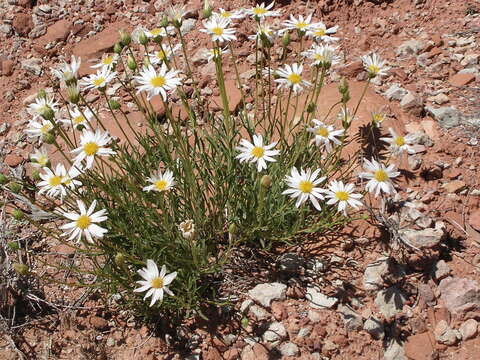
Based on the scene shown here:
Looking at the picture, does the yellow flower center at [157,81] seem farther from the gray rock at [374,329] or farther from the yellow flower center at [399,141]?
the gray rock at [374,329]

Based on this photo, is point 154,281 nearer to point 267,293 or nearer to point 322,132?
point 267,293

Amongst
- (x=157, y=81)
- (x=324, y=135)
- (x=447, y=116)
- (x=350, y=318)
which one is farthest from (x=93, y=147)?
(x=447, y=116)

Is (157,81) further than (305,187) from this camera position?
No

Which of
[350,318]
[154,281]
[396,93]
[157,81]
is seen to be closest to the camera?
[154,281]

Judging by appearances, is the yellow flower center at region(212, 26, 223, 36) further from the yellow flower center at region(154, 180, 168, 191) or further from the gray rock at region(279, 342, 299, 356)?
the gray rock at region(279, 342, 299, 356)

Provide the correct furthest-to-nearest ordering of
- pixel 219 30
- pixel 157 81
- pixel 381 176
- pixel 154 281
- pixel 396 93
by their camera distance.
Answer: pixel 396 93 < pixel 219 30 < pixel 381 176 < pixel 157 81 < pixel 154 281

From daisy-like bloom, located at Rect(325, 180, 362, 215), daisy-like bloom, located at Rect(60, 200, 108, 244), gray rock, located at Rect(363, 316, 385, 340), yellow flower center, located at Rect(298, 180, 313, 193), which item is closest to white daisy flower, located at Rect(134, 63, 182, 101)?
daisy-like bloom, located at Rect(60, 200, 108, 244)

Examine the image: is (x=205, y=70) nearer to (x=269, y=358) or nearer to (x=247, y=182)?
(x=247, y=182)
